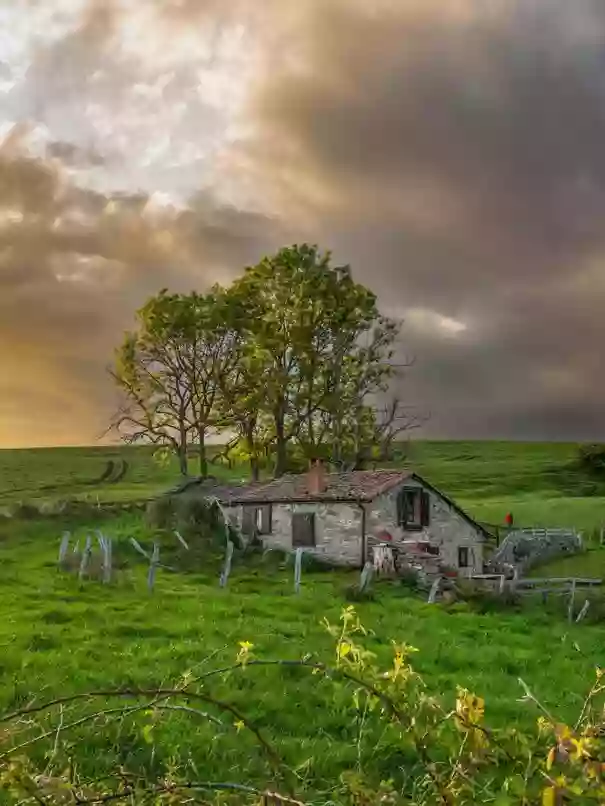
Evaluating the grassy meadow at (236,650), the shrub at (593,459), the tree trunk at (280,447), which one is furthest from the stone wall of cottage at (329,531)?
the shrub at (593,459)

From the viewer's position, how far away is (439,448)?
138m

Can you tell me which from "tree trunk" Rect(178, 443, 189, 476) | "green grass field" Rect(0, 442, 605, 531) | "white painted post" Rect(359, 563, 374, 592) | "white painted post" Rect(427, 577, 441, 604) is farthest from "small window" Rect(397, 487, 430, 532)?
"tree trunk" Rect(178, 443, 189, 476)

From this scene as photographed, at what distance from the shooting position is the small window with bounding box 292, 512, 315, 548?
4222 cm

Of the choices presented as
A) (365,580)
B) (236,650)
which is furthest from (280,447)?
(236,650)

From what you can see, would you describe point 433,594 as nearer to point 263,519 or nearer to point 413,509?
point 413,509

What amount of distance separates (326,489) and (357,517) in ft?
8.66

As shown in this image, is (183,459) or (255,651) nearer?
(255,651)

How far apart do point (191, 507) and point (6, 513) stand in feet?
37.3

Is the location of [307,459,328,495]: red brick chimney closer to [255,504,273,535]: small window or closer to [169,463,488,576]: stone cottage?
[169,463,488,576]: stone cottage

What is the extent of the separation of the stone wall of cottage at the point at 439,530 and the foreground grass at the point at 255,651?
8003 mm

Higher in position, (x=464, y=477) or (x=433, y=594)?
(x=464, y=477)

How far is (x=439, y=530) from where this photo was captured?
43.5m

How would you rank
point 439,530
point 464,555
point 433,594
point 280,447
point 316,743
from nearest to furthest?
point 316,743 → point 433,594 → point 439,530 → point 464,555 → point 280,447

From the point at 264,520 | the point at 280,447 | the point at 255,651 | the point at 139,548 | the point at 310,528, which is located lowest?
the point at 255,651
